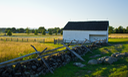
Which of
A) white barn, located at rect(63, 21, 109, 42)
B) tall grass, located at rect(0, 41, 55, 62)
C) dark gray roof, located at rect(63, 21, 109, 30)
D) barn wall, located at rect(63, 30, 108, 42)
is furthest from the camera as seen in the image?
dark gray roof, located at rect(63, 21, 109, 30)

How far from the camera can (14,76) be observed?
20.7 ft

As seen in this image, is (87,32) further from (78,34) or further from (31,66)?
(31,66)

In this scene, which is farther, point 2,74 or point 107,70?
point 107,70

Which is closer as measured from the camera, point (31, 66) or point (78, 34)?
point (31, 66)

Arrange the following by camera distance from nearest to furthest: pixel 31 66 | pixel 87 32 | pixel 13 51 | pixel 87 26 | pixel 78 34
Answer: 1. pixel 31 66
2. pixel 13 51
3. pixel 87 32
4. pixel 78 34
5. pixel 87 26

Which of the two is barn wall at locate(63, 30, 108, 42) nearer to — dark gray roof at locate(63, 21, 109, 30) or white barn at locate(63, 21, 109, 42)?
white barn at locate(63, 21, 109, 42)

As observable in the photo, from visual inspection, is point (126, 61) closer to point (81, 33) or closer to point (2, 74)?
point (2, 74)

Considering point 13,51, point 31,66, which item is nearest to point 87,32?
point 13,51

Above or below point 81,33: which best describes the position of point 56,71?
below

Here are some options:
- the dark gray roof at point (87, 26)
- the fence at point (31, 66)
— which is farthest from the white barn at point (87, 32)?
the fence at point (31, 66)

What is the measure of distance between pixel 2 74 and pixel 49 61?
3221mm

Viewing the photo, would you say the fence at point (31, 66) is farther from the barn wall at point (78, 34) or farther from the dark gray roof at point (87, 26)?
the dark gray roof at point (87, 26)

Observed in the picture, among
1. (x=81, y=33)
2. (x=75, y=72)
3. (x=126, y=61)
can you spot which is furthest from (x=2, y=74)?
(x=81, y=33)

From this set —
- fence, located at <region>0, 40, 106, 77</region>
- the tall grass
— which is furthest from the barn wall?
fence, located at <region>0, 40, 106, 77</region>
